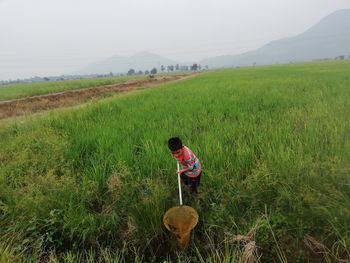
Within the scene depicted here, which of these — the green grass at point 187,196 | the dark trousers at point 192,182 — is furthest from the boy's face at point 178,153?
the green grass at point 187,196

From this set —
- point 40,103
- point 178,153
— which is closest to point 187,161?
point 178,153

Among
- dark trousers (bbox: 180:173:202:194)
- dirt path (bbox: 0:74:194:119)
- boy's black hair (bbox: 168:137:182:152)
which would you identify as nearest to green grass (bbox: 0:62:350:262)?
dark trousers (bbox: 180:173:202:194)

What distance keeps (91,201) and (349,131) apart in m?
3.22

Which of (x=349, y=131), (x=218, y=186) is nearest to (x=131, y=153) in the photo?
(x=218, y=186)

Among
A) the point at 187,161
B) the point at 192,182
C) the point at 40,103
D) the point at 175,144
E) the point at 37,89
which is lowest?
the point at 37,89

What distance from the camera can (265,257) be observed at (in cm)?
173

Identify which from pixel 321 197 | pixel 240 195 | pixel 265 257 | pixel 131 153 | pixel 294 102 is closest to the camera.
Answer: pixel 265 257

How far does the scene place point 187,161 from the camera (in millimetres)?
1973

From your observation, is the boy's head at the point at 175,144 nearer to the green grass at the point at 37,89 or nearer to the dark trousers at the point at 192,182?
the dark trousers at the point at 192,182

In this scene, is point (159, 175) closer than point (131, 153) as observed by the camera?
Yes

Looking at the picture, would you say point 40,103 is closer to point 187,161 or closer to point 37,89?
point 37,89

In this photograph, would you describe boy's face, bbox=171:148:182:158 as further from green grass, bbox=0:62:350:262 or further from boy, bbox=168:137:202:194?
green grass, bbox=0:62:350:262

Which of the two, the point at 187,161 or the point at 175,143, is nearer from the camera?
the point at 175,143

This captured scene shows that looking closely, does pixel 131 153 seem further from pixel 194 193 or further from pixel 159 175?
pixel 194 193
